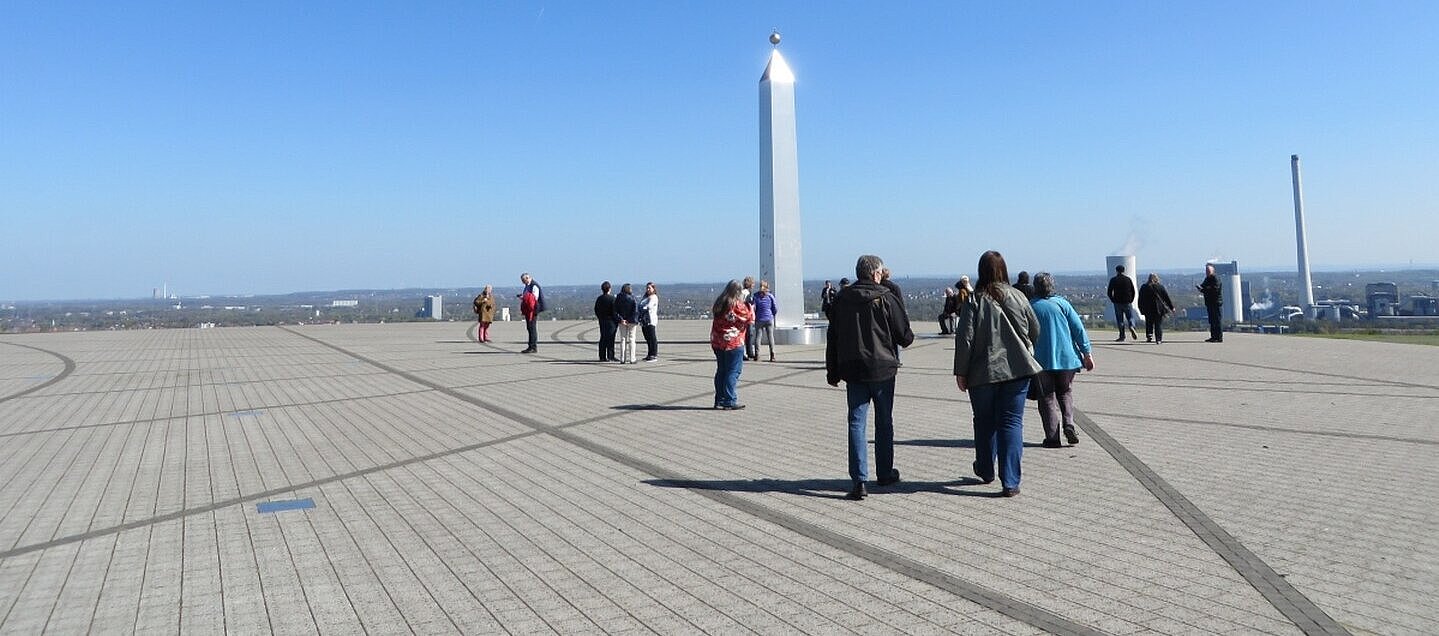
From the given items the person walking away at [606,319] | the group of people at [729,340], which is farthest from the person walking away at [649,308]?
the group of people at [729,340]

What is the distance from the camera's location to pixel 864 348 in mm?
6062

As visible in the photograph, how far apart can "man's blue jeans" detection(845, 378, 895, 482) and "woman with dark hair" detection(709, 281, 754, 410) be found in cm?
400

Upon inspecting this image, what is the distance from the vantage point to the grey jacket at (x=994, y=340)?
5.89m

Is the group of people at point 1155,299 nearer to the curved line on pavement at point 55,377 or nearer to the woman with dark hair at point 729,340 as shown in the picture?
→ the woman with dark hair at point 729,340

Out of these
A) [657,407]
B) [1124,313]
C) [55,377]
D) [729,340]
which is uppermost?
[729,340]

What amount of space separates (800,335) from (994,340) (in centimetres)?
1584

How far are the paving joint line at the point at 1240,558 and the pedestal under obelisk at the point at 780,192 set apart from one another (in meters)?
14.6

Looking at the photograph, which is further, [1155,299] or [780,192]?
[780,192]

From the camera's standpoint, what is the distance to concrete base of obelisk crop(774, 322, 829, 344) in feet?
71.4

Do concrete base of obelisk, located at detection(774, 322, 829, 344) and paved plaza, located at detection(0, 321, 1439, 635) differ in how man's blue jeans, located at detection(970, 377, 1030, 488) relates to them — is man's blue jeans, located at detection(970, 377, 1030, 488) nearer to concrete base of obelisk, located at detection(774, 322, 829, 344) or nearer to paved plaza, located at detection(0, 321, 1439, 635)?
paved plaza, located at detection(0, 321, 1439, 635)

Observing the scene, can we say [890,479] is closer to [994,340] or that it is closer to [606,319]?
[994,340]

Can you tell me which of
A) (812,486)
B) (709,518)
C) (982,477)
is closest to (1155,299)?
(982,477)

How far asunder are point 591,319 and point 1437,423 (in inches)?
1386

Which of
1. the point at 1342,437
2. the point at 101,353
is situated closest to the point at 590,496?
the point at 1342,437
